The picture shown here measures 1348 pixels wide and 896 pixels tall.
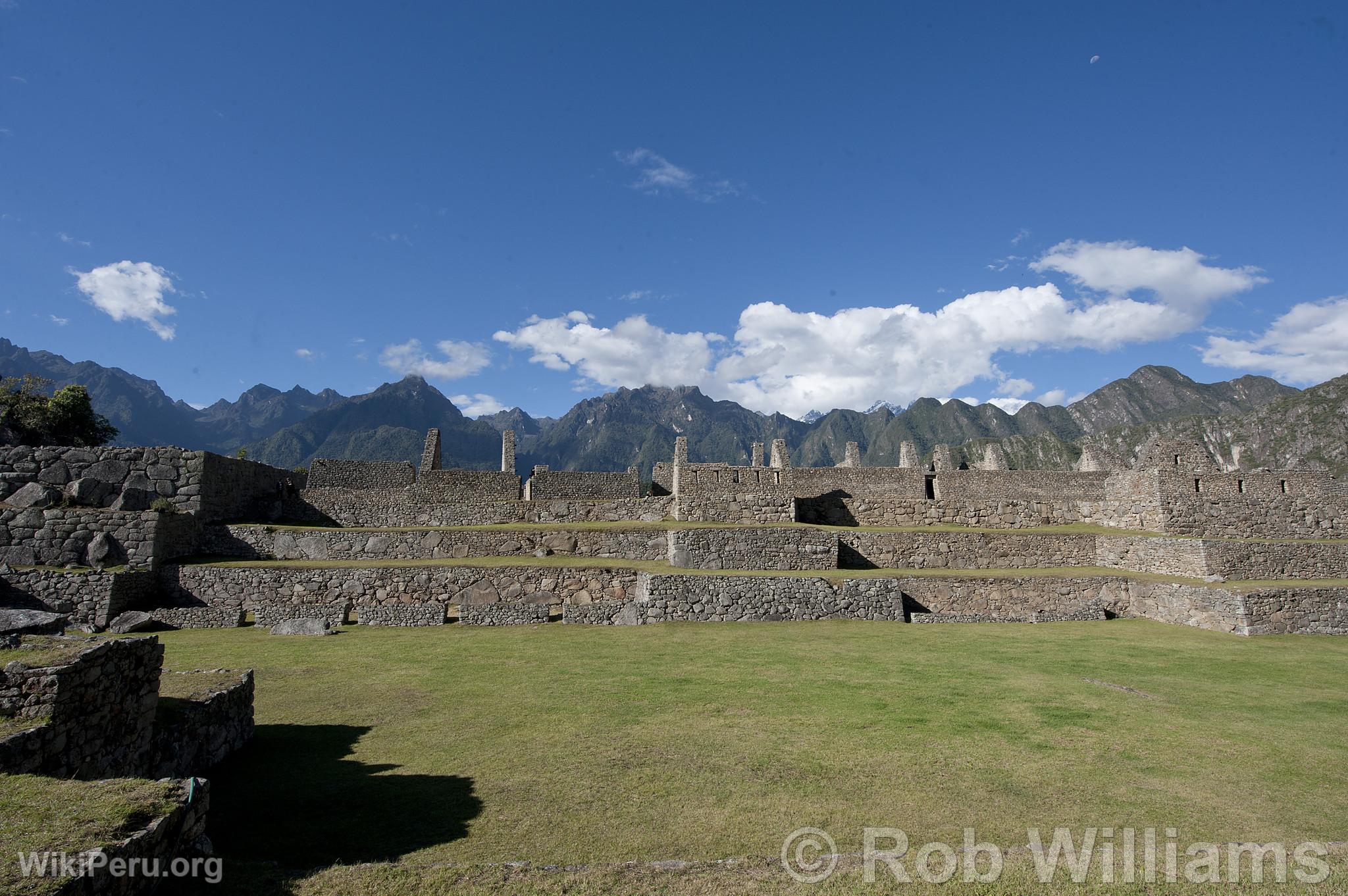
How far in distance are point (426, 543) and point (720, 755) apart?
14096 mm

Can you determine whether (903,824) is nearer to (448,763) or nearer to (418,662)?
(448,763)

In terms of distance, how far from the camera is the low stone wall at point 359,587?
16.2 meters

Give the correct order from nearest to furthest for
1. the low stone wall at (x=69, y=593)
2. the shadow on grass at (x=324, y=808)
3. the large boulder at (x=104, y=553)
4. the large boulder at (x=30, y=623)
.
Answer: the shadow on grass at (x=324, y=808), the large boulder at (x=30, y=623), the low stone wall at (x=69, y=593), the large boulder at (x=104, y=553)

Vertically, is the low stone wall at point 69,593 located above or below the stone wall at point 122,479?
below

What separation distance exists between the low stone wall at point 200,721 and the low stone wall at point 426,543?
413 inches

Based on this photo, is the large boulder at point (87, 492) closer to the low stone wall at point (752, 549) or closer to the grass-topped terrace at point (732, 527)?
the grass-topped terrace at point (732, 527)

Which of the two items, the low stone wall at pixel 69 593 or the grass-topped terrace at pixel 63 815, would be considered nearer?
the grass-topped terrace at pixel 63 815

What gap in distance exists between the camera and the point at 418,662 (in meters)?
11.6

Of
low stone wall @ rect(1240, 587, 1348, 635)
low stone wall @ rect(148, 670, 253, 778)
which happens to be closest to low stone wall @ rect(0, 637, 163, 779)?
low stone wall @ rect(148, 670, 253, 778)

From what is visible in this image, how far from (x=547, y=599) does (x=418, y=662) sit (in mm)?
5188

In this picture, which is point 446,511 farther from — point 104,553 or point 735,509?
point 735,509

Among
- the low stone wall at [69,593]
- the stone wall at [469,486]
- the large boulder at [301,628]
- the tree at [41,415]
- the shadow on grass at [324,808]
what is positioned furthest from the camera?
the tree at [41,415]

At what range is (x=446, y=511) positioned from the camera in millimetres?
21688

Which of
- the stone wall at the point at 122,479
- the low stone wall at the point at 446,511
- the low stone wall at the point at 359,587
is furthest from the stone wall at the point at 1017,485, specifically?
the stone wall at the point at 122,479
